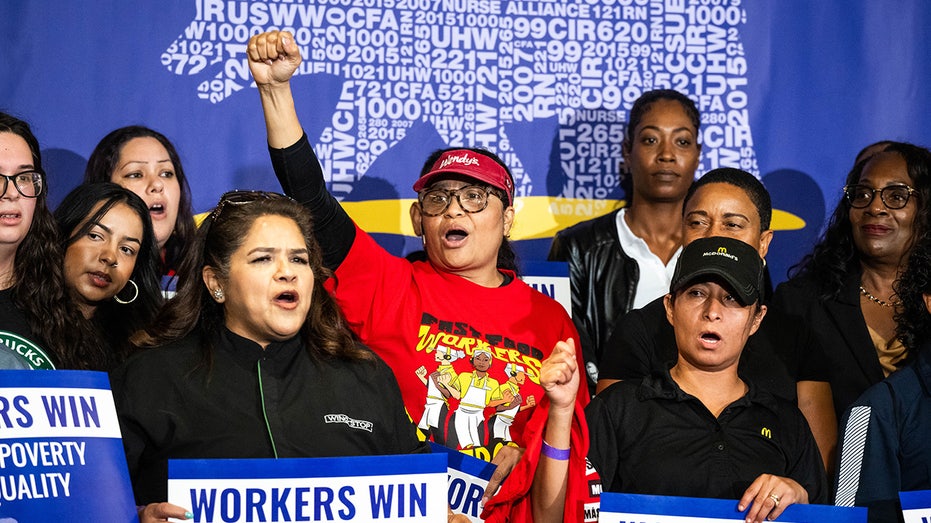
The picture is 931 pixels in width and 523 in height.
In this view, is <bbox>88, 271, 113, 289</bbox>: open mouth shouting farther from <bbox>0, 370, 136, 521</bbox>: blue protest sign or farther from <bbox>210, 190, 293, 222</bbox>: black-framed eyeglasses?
<bbox>0, 370, 136, 521</bbox>: blue protest sign

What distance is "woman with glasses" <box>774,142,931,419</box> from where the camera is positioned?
12.3ft

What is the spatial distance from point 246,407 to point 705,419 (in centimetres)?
116

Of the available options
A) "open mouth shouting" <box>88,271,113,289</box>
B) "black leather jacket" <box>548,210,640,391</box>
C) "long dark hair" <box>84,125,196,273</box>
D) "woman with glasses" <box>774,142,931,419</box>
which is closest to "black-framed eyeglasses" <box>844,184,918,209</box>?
"woman with glasses" <box>774,142,931,419</box>

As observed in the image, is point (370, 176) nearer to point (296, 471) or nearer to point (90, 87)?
point (90, 87)

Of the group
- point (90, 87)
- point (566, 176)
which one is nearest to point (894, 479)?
point (566, 176)

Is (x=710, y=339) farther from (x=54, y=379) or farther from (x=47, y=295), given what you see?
(x=47, y=295)

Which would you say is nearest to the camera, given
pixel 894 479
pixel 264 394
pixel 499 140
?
pixel 264 394

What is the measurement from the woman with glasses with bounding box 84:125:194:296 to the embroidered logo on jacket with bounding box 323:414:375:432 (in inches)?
59.2

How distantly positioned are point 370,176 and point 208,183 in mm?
678

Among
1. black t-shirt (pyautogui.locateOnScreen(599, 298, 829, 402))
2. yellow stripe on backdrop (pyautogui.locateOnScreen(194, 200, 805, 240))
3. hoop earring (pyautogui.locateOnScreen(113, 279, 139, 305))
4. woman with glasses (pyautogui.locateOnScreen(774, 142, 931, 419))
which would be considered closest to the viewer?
black t-shirt (pyautogui.locateOnScreen(599, 298, 829, 402))

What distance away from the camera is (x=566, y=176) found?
488 cm

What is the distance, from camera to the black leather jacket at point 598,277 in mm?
4297

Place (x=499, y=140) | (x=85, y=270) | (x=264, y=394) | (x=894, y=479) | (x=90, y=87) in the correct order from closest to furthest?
(x=264, y=394) → (x=894, y=479) → (x=85, y=270) → (x=90, y=87) → (x=499, y=140)

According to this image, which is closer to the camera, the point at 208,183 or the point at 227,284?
the point at 227,284
